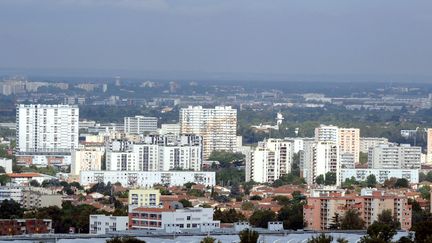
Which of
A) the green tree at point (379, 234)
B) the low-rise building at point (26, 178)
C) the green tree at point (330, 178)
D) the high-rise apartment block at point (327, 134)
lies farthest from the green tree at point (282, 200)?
the high-rise apartment block at point (327, 134)

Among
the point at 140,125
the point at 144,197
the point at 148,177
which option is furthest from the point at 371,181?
the point at 140,125

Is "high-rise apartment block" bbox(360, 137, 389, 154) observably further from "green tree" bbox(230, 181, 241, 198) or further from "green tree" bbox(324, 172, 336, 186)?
"green tree" bbox(230, 181, 241, 198)

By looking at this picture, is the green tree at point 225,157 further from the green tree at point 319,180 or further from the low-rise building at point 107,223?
the low-rise building at point 107,223

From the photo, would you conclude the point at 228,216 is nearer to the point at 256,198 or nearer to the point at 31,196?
the point at 31,196

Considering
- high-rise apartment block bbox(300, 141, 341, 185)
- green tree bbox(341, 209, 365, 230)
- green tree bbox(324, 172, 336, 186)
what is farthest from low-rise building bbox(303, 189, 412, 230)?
high-rise apartment block bbox(300, 141, 341, 185)

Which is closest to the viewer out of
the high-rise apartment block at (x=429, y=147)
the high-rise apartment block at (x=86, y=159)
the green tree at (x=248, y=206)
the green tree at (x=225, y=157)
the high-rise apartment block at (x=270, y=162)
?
the green tree at (x=248, y=206)

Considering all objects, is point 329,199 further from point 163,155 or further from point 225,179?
point 163,155

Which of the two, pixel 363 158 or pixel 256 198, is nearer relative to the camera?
pixel 256 198
